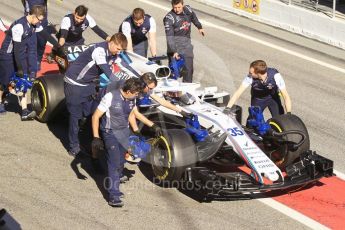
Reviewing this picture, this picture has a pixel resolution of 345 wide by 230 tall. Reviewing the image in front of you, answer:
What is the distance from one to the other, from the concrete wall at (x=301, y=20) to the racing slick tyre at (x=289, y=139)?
7.61m

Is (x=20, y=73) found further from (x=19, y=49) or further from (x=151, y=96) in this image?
(x=151, y=96)

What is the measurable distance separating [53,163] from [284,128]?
351 cm

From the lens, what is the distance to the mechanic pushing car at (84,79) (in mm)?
11258

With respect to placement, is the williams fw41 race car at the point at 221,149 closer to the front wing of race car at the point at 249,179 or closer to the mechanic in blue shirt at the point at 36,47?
the front wing of race car at the point at 249,179

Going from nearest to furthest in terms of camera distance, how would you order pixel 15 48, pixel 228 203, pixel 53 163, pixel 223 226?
pixel 223 226, pixel 228 203, pixel 53 163, pixel 15 48

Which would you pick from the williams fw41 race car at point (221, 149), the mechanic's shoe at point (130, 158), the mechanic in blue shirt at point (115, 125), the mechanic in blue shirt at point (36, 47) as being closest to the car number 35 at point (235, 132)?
the williams fw41 race car at point (221, 149)

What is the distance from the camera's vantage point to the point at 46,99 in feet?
41.9

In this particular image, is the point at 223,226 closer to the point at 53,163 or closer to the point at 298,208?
the point at 298,208

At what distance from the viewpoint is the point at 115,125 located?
10273 mm

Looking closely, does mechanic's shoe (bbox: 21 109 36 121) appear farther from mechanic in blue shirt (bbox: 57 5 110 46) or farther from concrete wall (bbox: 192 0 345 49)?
concrete wall (bbox: 192 0 345 49)

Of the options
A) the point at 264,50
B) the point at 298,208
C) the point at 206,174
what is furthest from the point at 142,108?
the point at 264,50

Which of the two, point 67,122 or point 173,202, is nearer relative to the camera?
point 173,202

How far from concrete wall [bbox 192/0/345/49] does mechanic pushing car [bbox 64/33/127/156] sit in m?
8.40

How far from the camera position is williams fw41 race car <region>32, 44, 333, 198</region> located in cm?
1055
